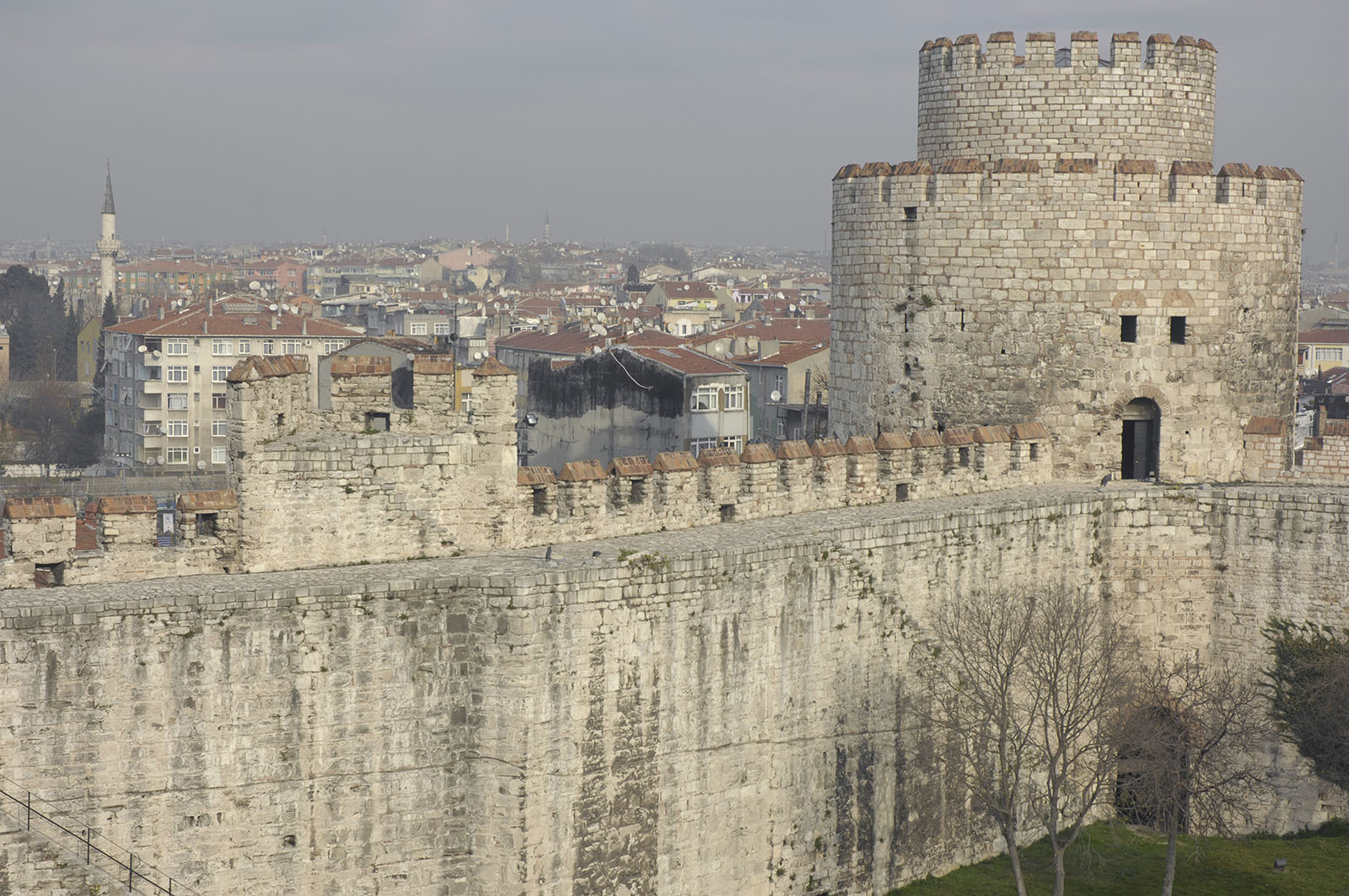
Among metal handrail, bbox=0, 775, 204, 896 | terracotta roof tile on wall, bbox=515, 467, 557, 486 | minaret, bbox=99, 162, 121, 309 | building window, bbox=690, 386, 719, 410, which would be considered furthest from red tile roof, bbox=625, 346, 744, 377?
minaret, bbox=99, 162, 121, 309

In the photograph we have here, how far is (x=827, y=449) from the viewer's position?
17125 mm

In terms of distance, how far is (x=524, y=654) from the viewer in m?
13.4

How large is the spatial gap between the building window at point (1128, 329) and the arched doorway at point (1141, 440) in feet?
2.28

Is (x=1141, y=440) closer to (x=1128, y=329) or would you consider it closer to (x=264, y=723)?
(x=1128, y=329)

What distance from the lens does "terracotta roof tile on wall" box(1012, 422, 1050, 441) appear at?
18.8m

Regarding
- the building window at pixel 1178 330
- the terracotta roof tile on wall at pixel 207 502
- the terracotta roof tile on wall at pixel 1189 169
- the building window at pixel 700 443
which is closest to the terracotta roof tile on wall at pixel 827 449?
the building window at pixel 1178 330

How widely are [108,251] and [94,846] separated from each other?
467ft

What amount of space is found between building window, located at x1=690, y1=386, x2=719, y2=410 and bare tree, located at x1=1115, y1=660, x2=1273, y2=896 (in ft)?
105

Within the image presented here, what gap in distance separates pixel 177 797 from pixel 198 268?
7534 inches

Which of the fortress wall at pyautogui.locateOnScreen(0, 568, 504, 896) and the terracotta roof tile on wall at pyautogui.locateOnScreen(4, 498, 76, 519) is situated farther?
the terracotta roof tile on wall at pyautogui.locateOnScreen(4, 498, 76, 519)

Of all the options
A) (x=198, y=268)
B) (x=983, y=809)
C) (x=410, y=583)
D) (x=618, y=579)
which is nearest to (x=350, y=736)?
(x=410, y=583)

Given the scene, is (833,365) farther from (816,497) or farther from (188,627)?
(188,627)

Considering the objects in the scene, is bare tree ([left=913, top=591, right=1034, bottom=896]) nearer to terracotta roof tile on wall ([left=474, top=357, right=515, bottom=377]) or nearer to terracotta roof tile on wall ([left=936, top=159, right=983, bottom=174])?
terracotta roof tile on wall ([left=936, top=159, right=983, bottom=174])

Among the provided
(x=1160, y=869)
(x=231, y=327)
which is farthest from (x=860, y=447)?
(x=231, y=327)
